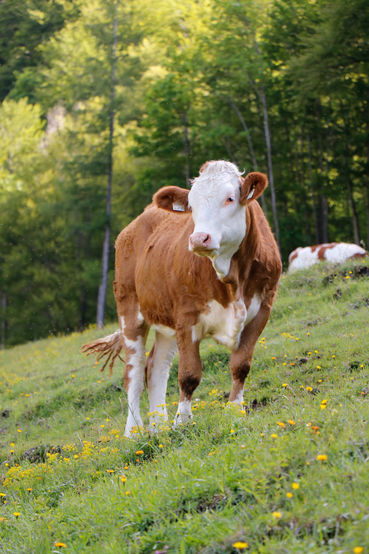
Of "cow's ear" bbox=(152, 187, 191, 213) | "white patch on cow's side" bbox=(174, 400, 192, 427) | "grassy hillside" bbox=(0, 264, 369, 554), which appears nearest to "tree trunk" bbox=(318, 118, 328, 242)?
"grassy hillside" bbox=(0, 264, 369, 554)

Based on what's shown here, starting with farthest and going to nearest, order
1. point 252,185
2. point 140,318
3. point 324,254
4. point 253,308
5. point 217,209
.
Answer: point 324,254, point 140,318, point 253,308, point 252,185, point 217,209

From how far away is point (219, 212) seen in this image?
5.10 m

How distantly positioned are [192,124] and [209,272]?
27.3 meters

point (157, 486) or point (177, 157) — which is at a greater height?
point (177, 157)

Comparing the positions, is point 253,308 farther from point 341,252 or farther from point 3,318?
point 3,318

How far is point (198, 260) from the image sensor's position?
5.69m

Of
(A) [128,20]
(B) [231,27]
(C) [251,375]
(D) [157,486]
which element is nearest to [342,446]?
(D) [157,486]

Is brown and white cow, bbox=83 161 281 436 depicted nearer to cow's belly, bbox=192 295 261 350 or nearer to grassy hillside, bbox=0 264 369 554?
cow's belly, bbox=192 295 261 350

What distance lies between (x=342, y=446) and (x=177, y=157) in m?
29.5

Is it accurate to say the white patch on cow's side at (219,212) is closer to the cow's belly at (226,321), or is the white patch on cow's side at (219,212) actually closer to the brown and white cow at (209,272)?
the brown and white cow at (209,272)

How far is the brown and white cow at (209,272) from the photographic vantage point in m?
5.16

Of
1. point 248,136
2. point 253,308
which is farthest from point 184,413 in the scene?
point 248,136

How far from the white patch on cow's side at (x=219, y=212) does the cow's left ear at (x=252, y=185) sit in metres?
0.05

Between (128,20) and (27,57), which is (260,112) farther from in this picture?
(27,57)
